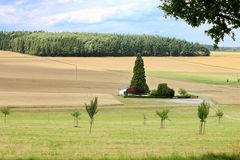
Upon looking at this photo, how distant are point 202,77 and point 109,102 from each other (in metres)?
66.6

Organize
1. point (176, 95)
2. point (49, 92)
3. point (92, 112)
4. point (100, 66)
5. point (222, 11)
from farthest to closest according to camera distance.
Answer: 1. point (100, 66)
2. point (176, 95)
3. point (49, 92)
4. point (92, 112)
5. point (222, 11)

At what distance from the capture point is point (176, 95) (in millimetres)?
109750

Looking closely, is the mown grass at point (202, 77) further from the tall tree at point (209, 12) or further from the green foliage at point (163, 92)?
the tall tree at point (209, 12)

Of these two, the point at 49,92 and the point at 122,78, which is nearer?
the point at 49,92

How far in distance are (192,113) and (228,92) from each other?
135 feet

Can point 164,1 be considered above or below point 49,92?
above

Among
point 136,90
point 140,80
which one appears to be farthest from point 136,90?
point 140,80

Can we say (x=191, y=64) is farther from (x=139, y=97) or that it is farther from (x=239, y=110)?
(x=239, y=110)

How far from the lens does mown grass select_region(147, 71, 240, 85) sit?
462 feet

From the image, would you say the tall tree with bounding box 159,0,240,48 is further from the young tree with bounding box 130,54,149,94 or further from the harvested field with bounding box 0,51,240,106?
the young tree with bounding box 130,54,149,94

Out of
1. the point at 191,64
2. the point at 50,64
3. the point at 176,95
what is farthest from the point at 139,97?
the point at 191,64

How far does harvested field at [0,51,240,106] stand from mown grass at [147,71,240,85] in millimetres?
319

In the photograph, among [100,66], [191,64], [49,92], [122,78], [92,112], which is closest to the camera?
[92,112]

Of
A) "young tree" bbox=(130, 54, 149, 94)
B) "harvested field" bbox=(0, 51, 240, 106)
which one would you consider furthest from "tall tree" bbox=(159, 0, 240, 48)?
"young tree" bbox=(130, 54, 149, 94)
